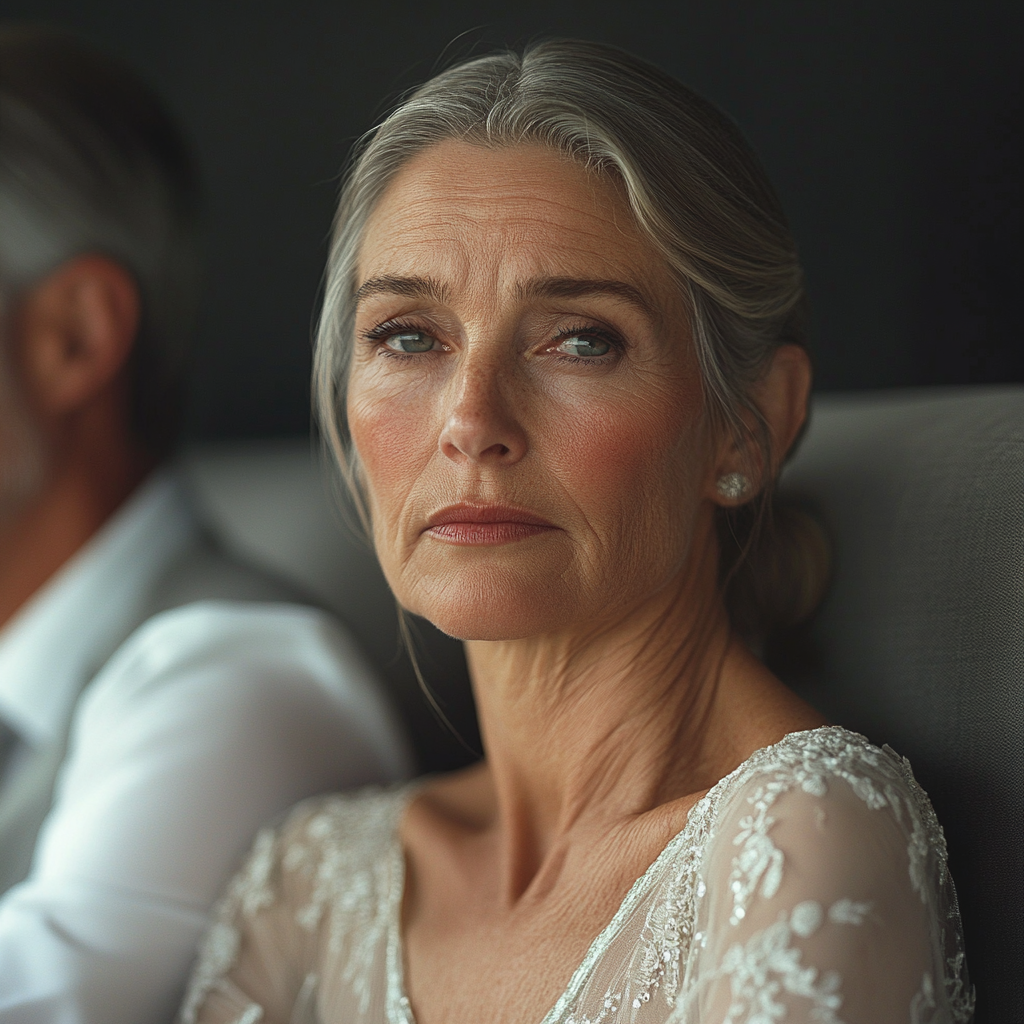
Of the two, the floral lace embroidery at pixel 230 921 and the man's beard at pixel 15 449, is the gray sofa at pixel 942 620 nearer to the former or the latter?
the floral lace embroidery at pixel 230 921

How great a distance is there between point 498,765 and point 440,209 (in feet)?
1.97

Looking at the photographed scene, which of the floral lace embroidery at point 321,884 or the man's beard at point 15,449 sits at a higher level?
the man's beard at point 15,449

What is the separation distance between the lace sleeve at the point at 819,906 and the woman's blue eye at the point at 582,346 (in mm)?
403

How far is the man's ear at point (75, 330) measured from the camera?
1897mm

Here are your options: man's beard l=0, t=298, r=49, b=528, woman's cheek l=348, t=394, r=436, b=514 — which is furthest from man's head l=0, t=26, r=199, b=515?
woman's cheek l=348, t=394, r=436, b=514

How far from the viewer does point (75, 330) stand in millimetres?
1952

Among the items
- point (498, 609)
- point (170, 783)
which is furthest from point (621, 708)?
point (170, 783)

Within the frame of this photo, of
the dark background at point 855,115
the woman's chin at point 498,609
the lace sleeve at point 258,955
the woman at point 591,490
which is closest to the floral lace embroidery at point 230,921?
the lace sleeve at point 258,955

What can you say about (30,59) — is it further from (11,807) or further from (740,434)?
(740,434)

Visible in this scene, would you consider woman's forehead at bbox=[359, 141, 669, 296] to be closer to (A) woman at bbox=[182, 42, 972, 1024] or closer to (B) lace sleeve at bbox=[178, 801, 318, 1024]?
(A) woman at bbox=[182, 42, 972, 1024]

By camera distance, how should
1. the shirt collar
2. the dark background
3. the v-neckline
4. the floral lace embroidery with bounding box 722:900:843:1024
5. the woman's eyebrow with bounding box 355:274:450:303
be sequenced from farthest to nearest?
1. the dark background
2. the shirt collar
3. the woman's eyebrow with bounding box 355:274:450:303
4. the v-neckline
5. the floral lace embroidery with bounding box 722:900:843:1024

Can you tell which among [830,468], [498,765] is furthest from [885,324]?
[498,765]

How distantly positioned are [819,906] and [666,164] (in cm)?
65

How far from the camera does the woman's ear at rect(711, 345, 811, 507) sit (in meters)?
1.12
